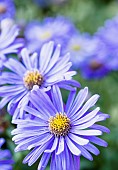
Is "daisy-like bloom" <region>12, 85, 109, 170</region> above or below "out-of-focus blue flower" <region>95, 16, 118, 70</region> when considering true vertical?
below

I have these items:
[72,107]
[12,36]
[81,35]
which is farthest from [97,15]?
[72,107]

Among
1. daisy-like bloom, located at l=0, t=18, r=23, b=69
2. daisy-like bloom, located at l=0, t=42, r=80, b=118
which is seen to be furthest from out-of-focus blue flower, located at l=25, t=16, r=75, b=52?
daisy-like bloom, located at l=0, t=42, r=80, b=118

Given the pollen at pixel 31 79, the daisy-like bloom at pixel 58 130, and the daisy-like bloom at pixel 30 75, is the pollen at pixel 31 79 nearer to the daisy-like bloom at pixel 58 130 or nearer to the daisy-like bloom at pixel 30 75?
the daisy-like bloom at pixel 30 75

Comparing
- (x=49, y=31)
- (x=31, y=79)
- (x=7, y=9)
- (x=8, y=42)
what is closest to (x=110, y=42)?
(x=49, y=31)

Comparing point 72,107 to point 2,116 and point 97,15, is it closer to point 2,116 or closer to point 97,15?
point 2,116

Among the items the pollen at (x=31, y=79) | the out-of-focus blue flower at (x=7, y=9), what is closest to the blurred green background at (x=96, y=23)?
the out-of-focus blue flower at (x=7, y=9)

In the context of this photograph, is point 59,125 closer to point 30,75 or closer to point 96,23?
point 30,75

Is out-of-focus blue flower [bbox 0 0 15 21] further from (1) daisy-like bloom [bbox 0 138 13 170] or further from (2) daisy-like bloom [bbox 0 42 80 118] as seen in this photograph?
(1) daisy-like bloom [bbox 0 138 13 170]
